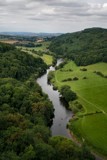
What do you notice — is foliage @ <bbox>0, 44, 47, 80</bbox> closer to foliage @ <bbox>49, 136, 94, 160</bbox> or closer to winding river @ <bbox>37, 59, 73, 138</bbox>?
winding river @ <bbox>37, 59, 73, 138</bbox>

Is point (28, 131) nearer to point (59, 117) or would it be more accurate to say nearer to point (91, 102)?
point (59, 117)

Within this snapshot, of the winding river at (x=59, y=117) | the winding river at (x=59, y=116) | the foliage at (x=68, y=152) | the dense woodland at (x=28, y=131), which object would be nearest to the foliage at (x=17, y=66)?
the winding river at (x=59, y=116)

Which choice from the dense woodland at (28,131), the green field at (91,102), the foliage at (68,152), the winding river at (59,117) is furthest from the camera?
the winding river at (59,117)

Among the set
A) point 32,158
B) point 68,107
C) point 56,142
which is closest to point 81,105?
point 68,107

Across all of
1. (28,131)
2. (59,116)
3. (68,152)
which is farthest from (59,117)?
(68,152)

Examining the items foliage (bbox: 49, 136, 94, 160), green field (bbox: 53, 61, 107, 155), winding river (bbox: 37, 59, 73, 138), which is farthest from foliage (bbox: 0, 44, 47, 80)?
foliage (bbox: 49, 136, 94, 160)

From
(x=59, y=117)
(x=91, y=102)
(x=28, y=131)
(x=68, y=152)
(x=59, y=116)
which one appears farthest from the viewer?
(x=91, y=102)

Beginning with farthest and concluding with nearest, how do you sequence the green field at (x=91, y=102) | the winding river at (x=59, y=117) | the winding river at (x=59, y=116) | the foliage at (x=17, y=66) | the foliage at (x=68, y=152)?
the foliage at (x=17, y=66)
the winding river at (x=59, y=116)
the winding river at (x=59, y=117)
the green field at (x=91, y=102)
the foliage at (x=68, y=152)

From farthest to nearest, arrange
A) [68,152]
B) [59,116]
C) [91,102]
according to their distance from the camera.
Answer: [91,102] < [59,116] < [68,152]

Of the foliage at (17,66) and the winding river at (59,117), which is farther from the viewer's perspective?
the foliage at (17,66)

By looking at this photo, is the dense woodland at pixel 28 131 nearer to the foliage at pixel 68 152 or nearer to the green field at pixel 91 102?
the foliage at pixel 68 152
